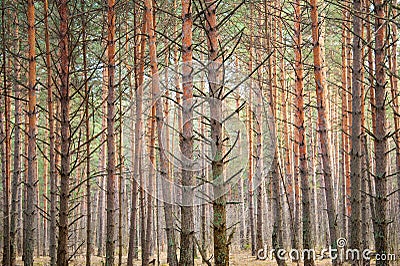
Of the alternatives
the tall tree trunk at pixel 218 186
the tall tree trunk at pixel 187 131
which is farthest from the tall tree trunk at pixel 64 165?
the tall tree trunk at pixel 218 186

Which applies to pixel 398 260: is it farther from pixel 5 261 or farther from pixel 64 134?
pixel 5 261

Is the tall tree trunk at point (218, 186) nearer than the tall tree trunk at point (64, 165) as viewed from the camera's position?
Yes

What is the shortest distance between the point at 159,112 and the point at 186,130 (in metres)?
1.84

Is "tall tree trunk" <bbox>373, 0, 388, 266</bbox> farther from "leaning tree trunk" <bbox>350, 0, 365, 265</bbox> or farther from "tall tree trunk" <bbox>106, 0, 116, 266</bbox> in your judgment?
"tall tree trunk" <bbox>106, 0, 116, 266</bbox>

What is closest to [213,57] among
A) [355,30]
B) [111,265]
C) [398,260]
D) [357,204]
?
[355,30]

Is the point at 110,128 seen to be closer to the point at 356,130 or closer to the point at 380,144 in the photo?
the point at 356,130

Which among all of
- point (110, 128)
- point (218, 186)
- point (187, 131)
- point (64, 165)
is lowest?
point (218, 186)

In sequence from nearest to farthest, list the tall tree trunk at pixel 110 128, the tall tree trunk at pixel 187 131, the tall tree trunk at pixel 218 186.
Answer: the tall tree trunk at pixel 218 186, the tall tree trunk at pixel 187 131, the tall tree trunk at pixel 110 128

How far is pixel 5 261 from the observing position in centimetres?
902

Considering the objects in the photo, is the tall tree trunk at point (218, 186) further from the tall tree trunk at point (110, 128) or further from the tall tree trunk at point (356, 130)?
the tall tree trunk at point (110, 128)

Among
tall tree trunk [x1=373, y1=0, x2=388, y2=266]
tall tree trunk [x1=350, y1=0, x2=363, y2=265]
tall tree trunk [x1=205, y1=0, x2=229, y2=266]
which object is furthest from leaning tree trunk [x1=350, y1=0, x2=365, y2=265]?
tall tree trunk [x1=205, y1=0, x2=229, y2=266]

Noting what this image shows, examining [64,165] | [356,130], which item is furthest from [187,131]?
[356,130]

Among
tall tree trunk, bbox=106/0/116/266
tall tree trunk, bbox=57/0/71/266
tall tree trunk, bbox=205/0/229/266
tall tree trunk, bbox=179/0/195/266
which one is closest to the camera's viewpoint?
tall tree trunk, bbox=205/0/229/266

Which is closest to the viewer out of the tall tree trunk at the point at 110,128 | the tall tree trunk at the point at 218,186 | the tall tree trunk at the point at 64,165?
the tall tree trunk at the point at 218,186
